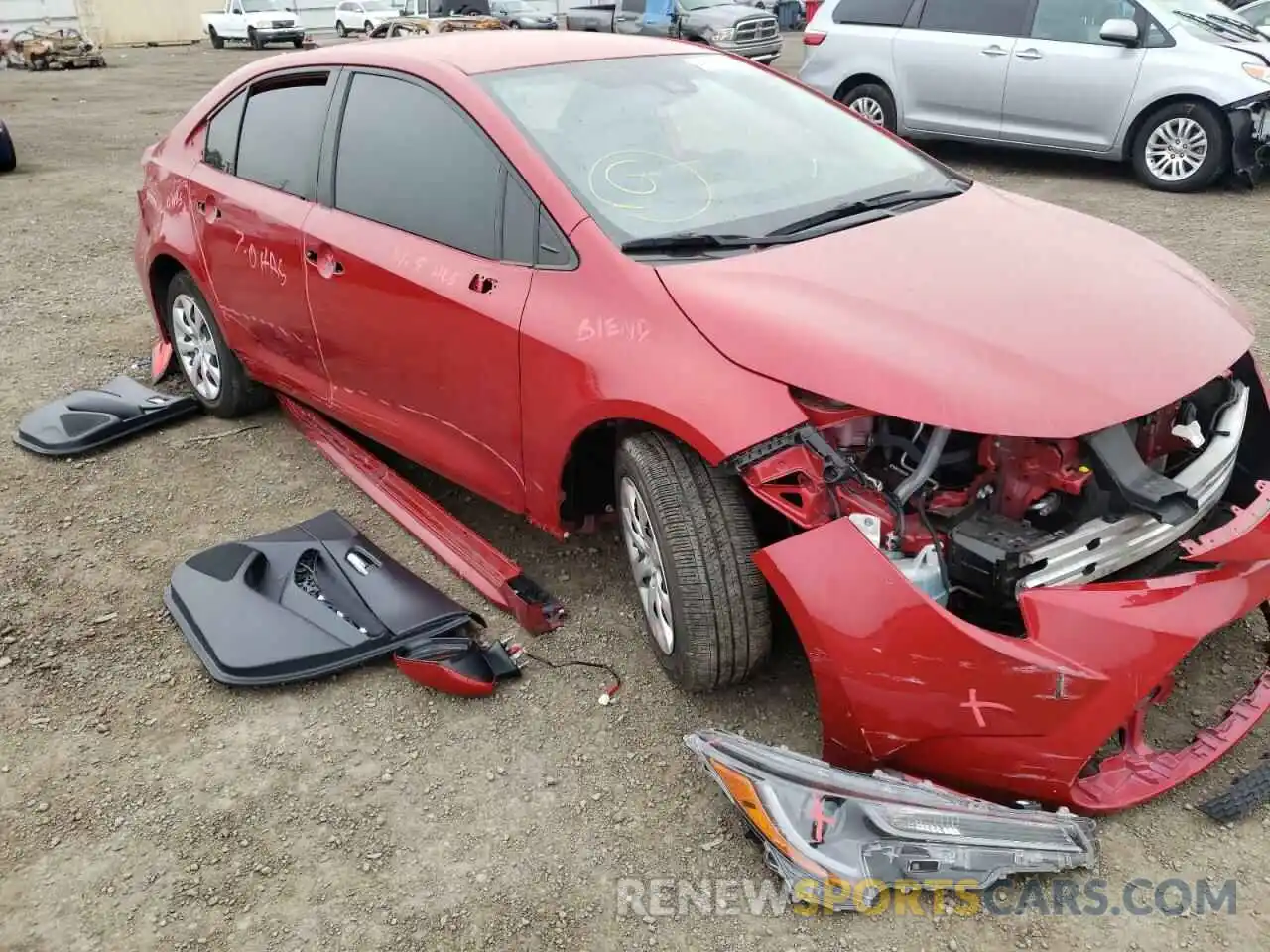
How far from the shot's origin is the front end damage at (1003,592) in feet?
7.08

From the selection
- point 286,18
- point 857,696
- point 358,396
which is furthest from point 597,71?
point 286,18

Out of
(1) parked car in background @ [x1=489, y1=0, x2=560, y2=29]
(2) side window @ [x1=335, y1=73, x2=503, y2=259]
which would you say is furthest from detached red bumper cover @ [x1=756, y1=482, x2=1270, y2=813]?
(1) parked car in background @ [x1=489, y1=0, x2=560, y2=29]

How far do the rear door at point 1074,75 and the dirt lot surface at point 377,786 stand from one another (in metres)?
6.35

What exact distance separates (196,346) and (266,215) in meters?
1.16

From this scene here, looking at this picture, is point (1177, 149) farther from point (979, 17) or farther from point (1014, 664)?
point (1014, 664)

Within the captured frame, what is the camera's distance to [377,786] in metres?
2.69

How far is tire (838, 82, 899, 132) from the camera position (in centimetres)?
949

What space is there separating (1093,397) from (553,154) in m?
1.62

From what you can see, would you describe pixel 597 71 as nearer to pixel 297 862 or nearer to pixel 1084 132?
pixel 297 862

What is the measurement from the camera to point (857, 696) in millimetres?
2279

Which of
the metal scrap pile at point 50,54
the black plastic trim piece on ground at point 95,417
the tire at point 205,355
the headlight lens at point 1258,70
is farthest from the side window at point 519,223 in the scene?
the metal scrap pile at point 50,54

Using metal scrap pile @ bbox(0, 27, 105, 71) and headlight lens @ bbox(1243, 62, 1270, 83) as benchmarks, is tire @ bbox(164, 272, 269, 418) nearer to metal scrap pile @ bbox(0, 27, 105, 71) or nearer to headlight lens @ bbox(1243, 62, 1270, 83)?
headlight lens @ bbox(1243, 62, 1270, 83)

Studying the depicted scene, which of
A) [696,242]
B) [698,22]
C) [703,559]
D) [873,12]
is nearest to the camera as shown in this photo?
[703,559]

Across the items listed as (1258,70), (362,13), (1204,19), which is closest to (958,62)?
(1204,19)
